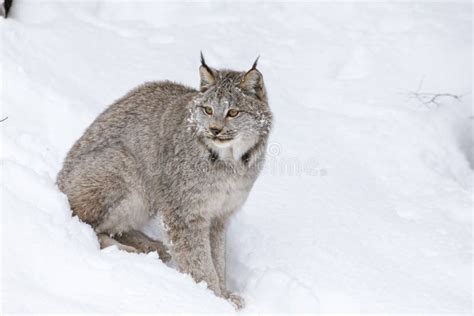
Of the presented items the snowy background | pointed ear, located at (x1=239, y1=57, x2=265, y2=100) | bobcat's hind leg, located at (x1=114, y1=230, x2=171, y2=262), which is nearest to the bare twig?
the snowy background

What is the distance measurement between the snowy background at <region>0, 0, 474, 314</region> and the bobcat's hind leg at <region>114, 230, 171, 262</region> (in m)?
0.29

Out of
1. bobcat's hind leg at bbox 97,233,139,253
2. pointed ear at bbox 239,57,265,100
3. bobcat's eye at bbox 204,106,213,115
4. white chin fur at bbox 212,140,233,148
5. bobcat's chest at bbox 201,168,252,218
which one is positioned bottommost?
bobcat's hind leg at bbox 97,233,139,253

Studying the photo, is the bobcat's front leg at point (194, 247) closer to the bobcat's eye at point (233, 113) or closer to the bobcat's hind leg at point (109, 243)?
the bobcat's hind leg at point (109, 243)

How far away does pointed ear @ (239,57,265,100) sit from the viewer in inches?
184

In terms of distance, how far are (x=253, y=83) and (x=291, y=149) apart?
1.70 meters

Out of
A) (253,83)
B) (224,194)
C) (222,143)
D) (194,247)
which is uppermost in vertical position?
(253,83)

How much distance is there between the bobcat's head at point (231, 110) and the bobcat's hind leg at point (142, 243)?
100 centimetres

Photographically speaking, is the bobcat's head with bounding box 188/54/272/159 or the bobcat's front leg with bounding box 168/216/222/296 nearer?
the bobcat's head with bounding box 188/54/272/159

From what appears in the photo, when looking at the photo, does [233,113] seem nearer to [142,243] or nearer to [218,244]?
[218,244]

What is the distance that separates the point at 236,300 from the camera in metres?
4.62

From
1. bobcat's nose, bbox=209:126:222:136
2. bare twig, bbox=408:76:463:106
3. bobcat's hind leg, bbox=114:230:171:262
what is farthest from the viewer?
bare twig, bbox=408:76:463:106

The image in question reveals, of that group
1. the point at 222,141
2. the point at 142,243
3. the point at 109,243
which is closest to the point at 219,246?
the point at 142,243

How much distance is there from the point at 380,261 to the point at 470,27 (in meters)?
3.99

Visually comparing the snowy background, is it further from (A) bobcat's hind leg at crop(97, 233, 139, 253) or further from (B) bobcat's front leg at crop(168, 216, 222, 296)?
(A) bobcat's hind leg at crop(97, 233, 139, 253)
